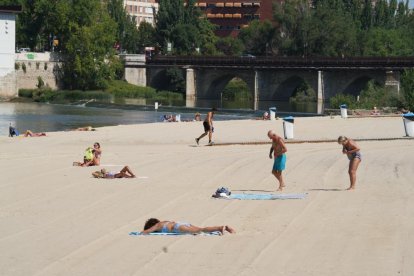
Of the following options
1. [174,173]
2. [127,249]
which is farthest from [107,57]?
[127,249]

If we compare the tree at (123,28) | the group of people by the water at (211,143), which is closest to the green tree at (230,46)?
the tree at (123,28)

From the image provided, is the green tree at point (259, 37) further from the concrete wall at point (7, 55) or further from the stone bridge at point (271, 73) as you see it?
the concrete wall at point (7, 55)

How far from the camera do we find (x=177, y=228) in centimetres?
2000

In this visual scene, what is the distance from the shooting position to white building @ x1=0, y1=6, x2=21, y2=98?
98.5m

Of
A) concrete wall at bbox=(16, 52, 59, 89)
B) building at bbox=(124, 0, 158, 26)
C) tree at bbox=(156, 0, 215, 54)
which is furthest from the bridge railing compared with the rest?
building at bbox=(124, 0, 158, 26)

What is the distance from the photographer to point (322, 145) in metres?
38.5

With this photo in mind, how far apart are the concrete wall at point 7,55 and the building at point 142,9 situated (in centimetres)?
7156

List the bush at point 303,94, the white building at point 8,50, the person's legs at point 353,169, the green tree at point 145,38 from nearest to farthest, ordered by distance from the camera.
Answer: the person's legs at point 353,169 < the white building at point 8,50 < the bush at point 303,94 < the green tree at point 145,38

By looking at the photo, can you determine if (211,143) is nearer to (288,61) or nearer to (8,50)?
(8,50)

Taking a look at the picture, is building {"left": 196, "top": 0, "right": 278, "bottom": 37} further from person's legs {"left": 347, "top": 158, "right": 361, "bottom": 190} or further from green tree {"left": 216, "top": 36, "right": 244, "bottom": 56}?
person's legs {"left": 347, "top": 158, "right": 361, "bottom": 190}

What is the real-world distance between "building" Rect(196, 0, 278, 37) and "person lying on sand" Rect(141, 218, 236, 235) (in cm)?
13976

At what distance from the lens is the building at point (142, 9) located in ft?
567

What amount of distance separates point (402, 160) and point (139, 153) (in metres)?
8.68

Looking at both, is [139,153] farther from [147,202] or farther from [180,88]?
[180,88]
